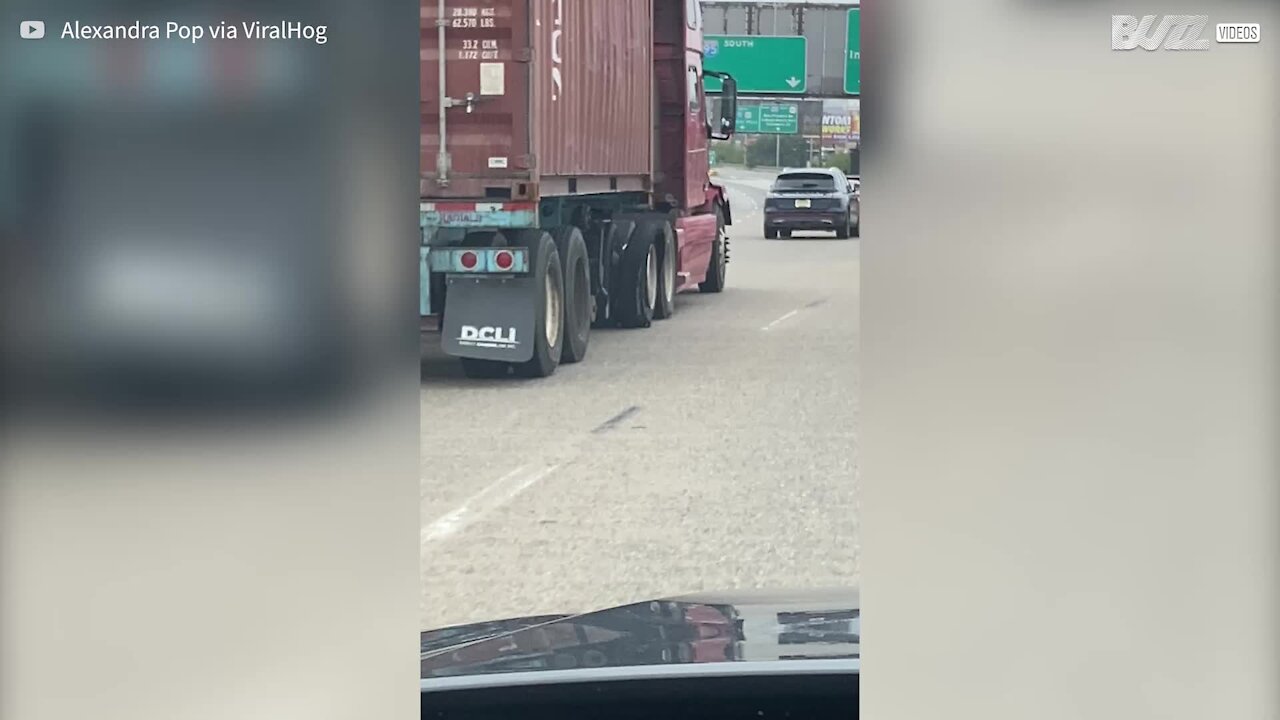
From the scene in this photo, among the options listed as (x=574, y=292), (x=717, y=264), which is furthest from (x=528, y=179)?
(x=717, y=264)

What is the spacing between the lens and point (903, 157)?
1.96 m

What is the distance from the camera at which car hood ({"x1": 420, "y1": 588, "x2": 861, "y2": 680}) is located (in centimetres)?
281

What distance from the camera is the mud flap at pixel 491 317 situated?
12531 mm

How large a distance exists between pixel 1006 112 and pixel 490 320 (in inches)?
424

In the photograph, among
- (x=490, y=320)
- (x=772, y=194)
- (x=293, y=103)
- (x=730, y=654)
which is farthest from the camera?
(x=772, y=194)

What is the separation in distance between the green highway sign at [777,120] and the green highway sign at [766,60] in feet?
31.5

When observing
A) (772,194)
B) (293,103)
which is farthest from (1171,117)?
(772,194)

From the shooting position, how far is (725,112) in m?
20.2

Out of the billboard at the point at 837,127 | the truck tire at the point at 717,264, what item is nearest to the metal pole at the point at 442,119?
the truck tire at the point at 717,264

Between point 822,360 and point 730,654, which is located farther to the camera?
point 822,360

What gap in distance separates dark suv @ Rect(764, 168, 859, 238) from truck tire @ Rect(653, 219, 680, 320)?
15067mm

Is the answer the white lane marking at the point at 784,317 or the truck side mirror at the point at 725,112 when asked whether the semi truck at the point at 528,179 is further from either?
the truck side mirror at the point at 725,112

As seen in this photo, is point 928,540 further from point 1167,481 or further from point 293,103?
point 293,103

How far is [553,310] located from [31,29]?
451 inches
